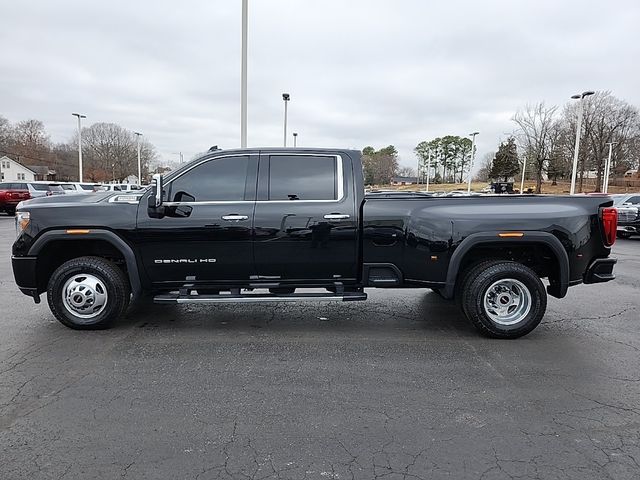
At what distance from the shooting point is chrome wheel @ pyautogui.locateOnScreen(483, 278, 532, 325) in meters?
5.15

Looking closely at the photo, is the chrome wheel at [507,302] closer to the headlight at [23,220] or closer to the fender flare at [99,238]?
the fender flare at [99,238]

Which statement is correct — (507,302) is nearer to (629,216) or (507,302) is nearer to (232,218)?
(232,218)

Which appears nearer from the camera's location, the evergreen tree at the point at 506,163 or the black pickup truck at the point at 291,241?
the black pickup truck at the point at 291,241

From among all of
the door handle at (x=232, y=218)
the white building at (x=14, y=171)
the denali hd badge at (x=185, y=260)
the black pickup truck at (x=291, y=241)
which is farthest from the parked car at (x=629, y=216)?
the white building at (x=14, y=171)

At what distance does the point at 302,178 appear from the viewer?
534 cm

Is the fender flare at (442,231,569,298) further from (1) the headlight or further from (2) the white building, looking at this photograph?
(2) the white building

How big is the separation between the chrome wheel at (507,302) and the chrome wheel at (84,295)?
4.27m

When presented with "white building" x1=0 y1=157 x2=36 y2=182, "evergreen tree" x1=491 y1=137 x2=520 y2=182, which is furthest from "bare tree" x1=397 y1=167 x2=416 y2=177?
"white building" x1=0 y1=157 x2=36 y2=182

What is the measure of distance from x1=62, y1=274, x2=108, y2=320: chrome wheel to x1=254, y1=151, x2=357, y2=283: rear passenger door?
1.77 m

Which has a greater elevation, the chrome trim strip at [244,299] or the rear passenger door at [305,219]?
the rear passenger door at [305,219]

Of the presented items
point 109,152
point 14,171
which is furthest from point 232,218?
point 14,171

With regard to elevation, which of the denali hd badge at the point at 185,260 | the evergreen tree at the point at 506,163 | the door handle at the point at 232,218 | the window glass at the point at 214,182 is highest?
the evergreen tree at the point at 506,163

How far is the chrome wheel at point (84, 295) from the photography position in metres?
5.16

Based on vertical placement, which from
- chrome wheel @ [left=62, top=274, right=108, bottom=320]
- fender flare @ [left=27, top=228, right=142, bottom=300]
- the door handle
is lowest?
chrome wheel @ [left=62, top=274, right=108, bottom=320]
